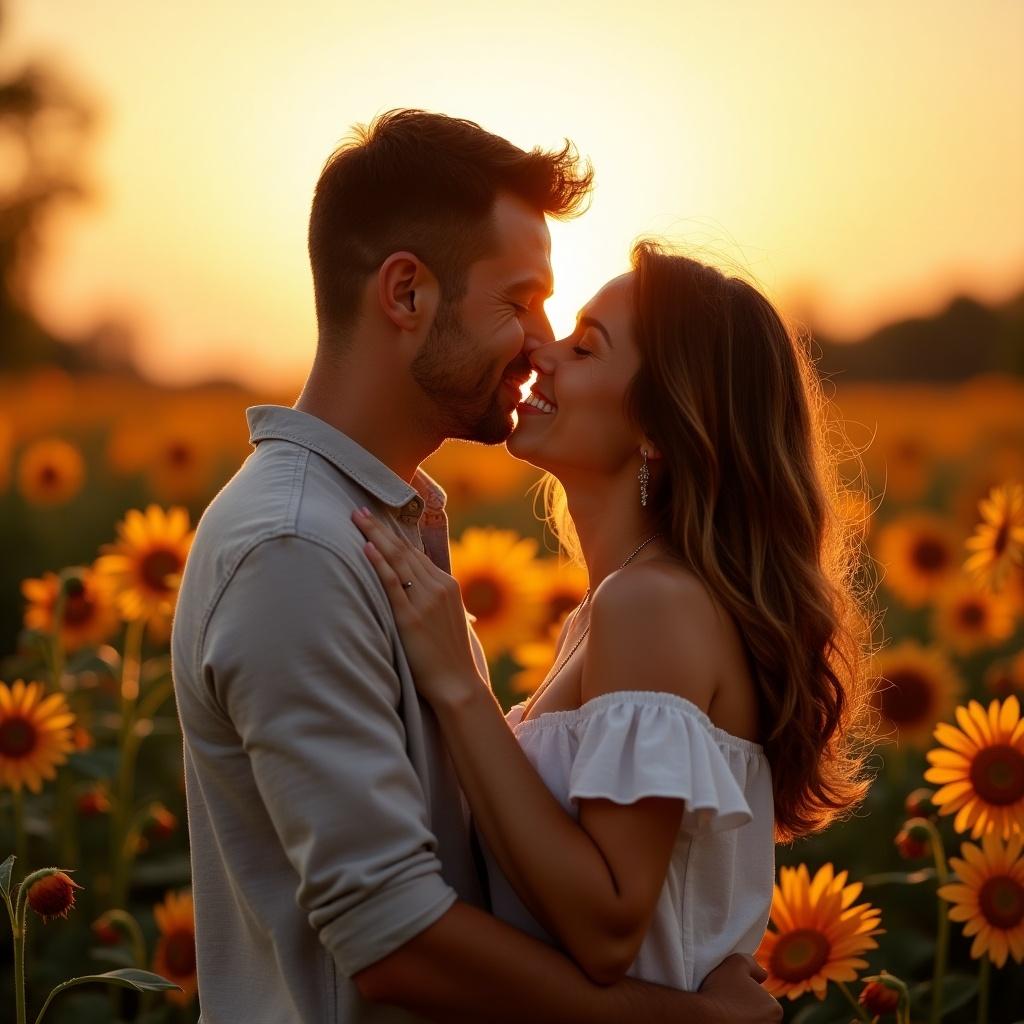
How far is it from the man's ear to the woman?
316 mm

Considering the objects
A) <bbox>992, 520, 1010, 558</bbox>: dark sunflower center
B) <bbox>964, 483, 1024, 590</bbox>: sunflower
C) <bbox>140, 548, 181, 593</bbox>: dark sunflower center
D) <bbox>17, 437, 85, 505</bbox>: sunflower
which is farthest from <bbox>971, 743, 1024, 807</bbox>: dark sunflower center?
<bbox>17, 437, 85, 505</bbox>: sunflower

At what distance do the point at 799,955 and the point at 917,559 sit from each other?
3.37m

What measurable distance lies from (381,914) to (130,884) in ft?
9.10

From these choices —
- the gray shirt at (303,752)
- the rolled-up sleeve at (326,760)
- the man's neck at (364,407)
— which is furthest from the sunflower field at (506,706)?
the man's neck at (364,407)

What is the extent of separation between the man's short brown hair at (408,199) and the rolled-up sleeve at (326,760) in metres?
0.86

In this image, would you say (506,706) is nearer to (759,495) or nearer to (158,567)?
(158,567)

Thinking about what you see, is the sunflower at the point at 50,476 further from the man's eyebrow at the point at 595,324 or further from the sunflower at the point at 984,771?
the sunflower at the point at 984,771

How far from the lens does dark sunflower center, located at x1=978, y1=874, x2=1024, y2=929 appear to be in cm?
328

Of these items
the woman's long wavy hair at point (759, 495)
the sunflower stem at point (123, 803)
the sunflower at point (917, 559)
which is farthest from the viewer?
the sunflower at point (917, 559)

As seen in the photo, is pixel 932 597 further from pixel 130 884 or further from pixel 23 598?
pixel 23 598

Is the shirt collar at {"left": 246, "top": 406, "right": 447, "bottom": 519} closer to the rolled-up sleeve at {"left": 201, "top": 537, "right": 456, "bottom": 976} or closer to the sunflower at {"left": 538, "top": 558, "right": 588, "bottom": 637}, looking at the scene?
the rolled-up sleeve at {"left": 201, "top": 537, "right": 456, "bottom": 976}

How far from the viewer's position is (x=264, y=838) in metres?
2.49

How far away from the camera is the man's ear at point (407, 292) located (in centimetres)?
Answer: 293

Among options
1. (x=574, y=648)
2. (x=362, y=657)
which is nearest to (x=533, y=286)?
(x=574, y=648)
